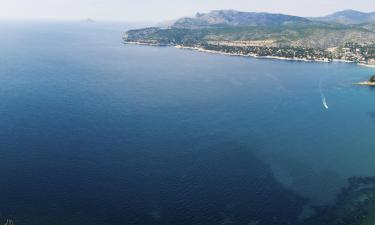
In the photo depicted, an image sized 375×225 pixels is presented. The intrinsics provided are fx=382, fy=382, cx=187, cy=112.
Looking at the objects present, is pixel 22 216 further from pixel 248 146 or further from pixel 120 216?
pixel 248 146

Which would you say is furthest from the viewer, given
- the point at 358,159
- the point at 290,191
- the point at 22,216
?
the point at 358,159

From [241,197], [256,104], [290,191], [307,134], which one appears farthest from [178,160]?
[256,104]

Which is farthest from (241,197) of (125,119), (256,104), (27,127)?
(256,104)

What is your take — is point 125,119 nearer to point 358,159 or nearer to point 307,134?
point 307,134

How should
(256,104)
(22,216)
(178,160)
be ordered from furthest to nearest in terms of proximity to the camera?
(256,104)
(178,160)
(22,216)

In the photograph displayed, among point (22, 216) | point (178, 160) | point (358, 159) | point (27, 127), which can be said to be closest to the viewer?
point (22, 216)

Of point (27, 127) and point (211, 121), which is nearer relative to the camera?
point (27, 127)
